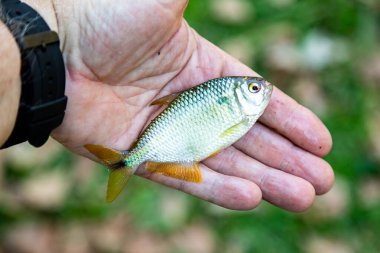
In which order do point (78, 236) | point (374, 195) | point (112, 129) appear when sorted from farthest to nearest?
1. point (374, 195)
2. point (78, 236)
3. point (112, 129)

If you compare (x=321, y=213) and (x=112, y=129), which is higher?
(x=112, y=129)

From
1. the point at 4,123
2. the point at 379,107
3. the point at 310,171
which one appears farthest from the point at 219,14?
the point at 4,123

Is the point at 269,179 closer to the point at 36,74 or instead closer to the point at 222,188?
the point at 222,188

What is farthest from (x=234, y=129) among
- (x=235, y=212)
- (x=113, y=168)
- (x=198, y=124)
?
(x=235, y=212)

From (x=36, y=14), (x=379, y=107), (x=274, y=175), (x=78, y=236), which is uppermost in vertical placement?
(x=36, y=14)

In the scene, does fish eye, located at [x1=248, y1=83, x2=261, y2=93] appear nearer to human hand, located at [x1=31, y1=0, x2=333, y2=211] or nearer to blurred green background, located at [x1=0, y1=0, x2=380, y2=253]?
human hand, located at [x1=31, y1=0, x2=333, y2=211]

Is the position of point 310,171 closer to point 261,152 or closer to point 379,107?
point 261,152

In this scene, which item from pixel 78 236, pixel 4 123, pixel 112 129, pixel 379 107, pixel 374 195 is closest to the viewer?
pixel 4 123

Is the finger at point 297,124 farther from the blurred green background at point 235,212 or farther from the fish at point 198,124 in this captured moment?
the blurred green background at point 235,212

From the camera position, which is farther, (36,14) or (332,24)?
(332,24)

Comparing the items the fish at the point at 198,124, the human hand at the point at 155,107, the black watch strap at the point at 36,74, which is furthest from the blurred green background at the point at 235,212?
the black watch strap at the point at 36,74
